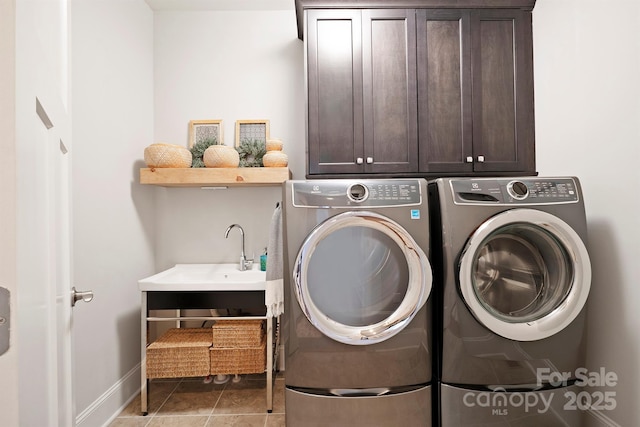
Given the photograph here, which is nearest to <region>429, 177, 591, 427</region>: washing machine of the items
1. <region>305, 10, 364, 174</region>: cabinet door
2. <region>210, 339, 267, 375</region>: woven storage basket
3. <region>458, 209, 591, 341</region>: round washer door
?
<region>458, 209, 591, 341</region>: round washer door

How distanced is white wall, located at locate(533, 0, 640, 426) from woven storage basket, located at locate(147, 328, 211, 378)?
2.08 meters

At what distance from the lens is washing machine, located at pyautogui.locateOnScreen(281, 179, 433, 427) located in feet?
4.91

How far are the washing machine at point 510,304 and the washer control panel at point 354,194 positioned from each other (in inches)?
6.5

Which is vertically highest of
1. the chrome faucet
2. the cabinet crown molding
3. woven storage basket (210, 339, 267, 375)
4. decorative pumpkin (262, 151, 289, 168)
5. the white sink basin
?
the cabinet crown molding

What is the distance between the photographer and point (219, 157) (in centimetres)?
225

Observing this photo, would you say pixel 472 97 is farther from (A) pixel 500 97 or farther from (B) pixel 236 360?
(B) pixel 236 360

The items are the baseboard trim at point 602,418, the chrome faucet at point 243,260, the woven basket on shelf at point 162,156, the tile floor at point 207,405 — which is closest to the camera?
the baseboard trim at point 602,418

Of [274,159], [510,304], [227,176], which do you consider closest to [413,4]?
[274,159]

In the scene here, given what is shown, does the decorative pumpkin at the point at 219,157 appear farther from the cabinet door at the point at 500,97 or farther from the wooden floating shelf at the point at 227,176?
the cabinet door at the point at 500,97

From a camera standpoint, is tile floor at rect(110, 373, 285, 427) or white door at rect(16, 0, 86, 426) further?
tile floor at rect(110, 373, 285, 427)

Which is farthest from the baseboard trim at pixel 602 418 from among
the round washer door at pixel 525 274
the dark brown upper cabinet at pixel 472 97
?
the dark brown upper cabinet at pixel 472 97

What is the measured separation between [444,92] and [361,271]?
1298 mm

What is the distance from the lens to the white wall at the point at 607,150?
148cm

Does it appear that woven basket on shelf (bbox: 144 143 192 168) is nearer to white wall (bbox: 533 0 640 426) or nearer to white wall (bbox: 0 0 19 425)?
white wall (bbox: 0 0 19 425)
